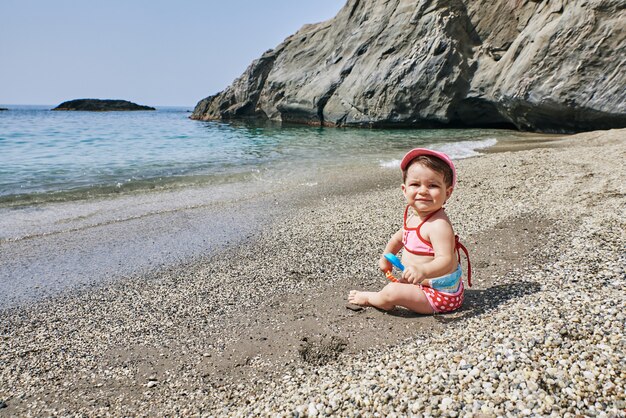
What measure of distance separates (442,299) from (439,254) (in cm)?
37

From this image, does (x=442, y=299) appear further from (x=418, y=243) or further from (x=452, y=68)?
(x=452, y=68)

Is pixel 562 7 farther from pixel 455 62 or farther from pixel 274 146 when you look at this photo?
pixel 274 146

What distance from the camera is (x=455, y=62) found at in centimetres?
2473

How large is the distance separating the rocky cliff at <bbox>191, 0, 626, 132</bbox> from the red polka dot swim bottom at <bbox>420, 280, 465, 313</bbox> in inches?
644

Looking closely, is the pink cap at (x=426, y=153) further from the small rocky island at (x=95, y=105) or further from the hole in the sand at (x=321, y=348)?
the small rocky island at (x=95, y=105)

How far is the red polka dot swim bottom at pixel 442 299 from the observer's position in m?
3.26

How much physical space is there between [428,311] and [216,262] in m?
2.69

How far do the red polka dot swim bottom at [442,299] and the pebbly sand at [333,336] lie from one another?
3.3 inches

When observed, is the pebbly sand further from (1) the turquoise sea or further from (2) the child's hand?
(1) the turquoise sea

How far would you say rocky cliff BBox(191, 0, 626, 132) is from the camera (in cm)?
1631

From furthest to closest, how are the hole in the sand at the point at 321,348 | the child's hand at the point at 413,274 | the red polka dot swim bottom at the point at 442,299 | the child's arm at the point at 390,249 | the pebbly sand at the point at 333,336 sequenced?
the child's arm at the point at 390,249, the red polka dot swim bottom at the point at 442,299, the child's hand at the point at 413,274, the hole in the sand at the point at 321,348, the pebbly sand at the point at 333,336

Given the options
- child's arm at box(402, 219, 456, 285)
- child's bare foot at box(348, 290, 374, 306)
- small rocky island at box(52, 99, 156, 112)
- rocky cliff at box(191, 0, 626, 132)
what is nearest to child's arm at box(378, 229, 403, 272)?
child's bare foot at box(348, 290, 374, 306)

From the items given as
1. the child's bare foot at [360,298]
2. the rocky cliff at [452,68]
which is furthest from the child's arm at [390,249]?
the rocky cliff at [452,68]

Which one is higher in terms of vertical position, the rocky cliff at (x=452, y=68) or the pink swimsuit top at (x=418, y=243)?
the rocky cliff at (x=452, y=68)
